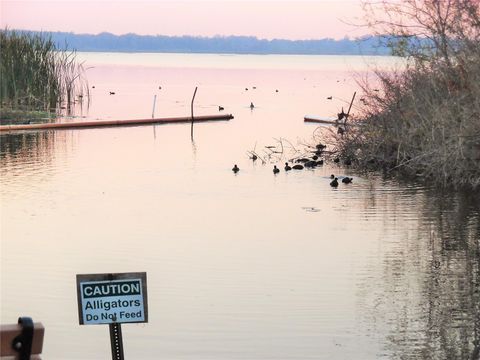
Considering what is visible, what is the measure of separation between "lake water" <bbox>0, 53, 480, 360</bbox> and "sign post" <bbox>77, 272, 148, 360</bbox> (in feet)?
11.1

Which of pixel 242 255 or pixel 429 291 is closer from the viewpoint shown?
pixel 429 291

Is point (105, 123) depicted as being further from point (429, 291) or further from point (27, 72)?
point (429, 291)

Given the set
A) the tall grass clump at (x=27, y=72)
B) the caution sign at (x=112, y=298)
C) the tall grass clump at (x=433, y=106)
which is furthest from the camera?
the tall grass clump at (x=27, y=72)

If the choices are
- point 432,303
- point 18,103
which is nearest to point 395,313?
point 432,303

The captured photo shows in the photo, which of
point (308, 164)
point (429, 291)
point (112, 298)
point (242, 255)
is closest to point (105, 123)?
point (308, 164)

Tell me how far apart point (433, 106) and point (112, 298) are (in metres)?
15.8

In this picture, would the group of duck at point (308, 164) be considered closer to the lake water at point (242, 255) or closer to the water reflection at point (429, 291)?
the lake water at point (242, 255)

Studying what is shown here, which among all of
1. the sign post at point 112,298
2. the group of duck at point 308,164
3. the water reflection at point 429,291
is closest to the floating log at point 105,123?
the group of duck at point 308,164

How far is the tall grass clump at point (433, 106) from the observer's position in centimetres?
2016

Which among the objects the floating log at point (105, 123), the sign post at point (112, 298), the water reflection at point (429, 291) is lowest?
the floating log at point (105, 123)

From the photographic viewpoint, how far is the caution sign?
585cm

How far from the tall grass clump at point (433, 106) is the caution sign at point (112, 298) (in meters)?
14.4

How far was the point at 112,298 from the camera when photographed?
5930mm

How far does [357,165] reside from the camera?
24766 mm
